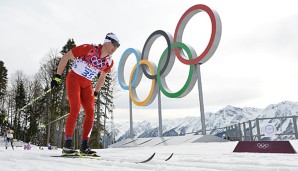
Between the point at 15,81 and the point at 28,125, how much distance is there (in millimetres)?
7581

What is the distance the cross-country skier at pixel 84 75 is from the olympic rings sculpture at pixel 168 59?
7.11 m

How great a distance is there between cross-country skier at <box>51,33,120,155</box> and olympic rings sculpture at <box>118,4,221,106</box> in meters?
7.11

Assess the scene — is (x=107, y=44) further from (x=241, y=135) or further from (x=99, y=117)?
(x=99, y=117)

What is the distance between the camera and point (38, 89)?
31.2 metres

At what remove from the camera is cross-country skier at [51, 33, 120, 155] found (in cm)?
385

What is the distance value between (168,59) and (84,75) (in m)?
9.14

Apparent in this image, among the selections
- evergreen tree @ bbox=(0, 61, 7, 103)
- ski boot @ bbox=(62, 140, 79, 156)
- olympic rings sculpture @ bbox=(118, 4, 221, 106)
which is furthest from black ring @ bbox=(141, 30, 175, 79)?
evergreen tree @ bbox=(0, 61, 7, 103)

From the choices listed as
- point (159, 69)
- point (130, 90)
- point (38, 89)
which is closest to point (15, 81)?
point (38, 89)

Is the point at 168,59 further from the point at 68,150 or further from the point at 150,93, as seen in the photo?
the point at 68,150

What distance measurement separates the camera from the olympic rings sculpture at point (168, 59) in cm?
1056

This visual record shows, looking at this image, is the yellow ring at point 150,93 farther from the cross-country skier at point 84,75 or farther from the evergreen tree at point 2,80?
the evergreen tree at point 2,80

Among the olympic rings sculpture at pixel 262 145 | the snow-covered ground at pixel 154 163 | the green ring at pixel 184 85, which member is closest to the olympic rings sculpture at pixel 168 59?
the green ring at pixel 184 85

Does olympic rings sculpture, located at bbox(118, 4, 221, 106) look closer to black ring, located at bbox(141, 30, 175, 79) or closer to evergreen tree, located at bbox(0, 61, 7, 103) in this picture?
black ring, located at bbox(141, 30, 175, 79)

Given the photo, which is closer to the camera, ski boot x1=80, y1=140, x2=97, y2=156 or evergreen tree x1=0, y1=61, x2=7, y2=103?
ski boot x1=80, y1=140, x2=97, y2=156
